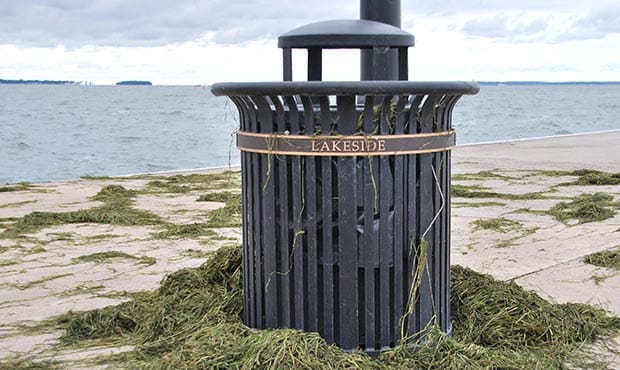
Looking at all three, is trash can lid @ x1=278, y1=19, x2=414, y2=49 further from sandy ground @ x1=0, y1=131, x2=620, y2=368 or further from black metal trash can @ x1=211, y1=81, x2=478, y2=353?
sandy ground @ x1=0, y1=131, x2=620, y2=368

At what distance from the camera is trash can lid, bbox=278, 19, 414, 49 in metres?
4.20

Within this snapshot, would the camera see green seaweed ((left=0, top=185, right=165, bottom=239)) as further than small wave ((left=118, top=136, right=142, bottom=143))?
No

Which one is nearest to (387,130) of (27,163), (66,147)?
(27,163)

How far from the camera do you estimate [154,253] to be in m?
7.43

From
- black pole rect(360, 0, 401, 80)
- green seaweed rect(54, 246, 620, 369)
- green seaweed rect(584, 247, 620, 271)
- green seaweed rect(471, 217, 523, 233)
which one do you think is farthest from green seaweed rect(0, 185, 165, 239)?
black pole rect(360, 0, 401, 80)

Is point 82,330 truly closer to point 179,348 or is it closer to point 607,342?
point 179,348

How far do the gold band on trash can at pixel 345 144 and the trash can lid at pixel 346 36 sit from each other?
45 cm

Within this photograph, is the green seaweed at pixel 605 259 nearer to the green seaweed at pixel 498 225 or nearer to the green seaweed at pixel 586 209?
the green seaweed at pixel 498 225

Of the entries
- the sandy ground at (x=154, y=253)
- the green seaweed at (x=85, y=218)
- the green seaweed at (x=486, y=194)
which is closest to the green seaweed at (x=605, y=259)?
the sandy ground at (x=154, y=253)

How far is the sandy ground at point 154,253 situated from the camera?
5.67 m

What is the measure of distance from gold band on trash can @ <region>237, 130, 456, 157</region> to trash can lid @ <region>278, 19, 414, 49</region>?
45cm

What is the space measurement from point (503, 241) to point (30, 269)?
12.7 ft

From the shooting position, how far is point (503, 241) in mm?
7844

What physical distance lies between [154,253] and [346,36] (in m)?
3.75
